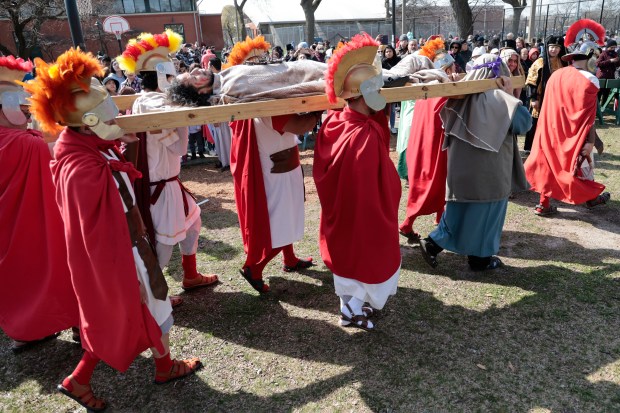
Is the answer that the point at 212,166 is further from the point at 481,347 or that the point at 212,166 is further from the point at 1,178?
the point at 481,347

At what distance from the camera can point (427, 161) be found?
441cm

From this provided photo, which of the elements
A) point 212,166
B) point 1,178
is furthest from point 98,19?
point 1,178

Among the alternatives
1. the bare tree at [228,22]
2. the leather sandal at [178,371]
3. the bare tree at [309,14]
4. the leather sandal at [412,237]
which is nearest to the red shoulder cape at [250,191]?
the leather sandal at [178,371]

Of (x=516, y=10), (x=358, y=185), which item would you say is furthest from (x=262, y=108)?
(x=516, y=10)

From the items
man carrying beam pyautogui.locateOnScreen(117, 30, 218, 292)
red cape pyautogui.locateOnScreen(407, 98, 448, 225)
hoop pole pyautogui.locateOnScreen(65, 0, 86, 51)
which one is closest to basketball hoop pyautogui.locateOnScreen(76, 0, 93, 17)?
hoop pole pyautogui.locateOnScreen(65, 0, 86, 51)

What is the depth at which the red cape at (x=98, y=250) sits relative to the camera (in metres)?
2.37

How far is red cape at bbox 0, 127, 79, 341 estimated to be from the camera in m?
3.14

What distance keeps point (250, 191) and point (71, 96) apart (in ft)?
5.29

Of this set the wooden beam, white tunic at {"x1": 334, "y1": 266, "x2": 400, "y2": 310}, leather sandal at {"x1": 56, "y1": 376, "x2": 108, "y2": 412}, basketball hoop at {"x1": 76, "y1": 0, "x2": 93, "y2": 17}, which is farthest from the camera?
basketball hoop at {"x1": 76, "y1": 0, "x2": 93, "y2": 17}

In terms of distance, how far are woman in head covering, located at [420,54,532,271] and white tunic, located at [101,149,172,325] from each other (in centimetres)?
251

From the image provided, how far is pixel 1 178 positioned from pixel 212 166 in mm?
5531

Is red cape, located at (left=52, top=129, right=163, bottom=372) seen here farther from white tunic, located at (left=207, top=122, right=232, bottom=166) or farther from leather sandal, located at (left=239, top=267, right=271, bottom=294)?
white tunic, located at (left=207, top=122, right=232, bottom=166)

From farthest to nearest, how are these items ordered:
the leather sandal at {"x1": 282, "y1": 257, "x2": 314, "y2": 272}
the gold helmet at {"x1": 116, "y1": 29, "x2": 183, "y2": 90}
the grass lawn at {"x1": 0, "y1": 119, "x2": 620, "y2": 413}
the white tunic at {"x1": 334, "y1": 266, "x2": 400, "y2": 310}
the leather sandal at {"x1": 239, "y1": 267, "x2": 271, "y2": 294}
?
the leather sandal at {"x1": 282, "y1": 257, "x2": 314, "y2": 272}
the leather sandal at {"x1": 239, "y1": 267, "x2": 271, "y2": 294}
the gold helmet at {"x1": 116, "y1": 29, "x2": 183, "y2": 90}
the white tunic at {"x1": 334, "y1": 266, "x2": 400, "y2": 310}
the grass lawn at {"x1": 0, "y1": 119, "x2": 620, "y2": 413}

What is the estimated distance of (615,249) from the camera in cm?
455
